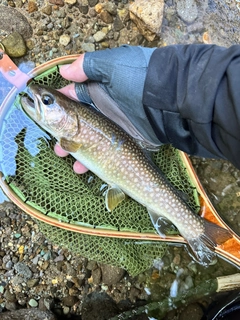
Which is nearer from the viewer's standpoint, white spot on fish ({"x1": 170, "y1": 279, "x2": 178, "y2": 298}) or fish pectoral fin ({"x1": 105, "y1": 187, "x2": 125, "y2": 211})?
fish pectoral fin ({"x1": 105, "y1": 187, "x2": 125, "y2": 211})

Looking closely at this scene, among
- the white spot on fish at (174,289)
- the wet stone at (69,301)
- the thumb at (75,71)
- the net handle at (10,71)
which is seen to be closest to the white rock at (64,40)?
the net handle at (10,71)

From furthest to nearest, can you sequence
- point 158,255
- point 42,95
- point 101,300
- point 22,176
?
point 101,300 → point 158,255 → point 22,176 → point 42,95

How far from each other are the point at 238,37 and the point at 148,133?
63.7 inches

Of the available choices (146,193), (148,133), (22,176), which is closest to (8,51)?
(22,176)

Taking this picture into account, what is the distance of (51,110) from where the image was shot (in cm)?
256

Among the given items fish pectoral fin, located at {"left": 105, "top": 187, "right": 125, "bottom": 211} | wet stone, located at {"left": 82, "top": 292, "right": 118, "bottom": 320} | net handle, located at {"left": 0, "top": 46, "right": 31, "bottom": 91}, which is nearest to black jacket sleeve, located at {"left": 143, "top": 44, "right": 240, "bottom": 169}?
fish pectoral fin, located at {"left": 105, "top": 187, "right": 125, "bottom": 211}

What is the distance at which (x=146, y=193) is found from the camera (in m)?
2.68

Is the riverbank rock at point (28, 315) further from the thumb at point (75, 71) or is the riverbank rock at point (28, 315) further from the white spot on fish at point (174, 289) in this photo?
the thumb at point (75, 71)

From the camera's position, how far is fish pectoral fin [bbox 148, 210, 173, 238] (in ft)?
9.11

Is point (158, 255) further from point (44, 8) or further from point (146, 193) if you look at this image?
point (44, 8)

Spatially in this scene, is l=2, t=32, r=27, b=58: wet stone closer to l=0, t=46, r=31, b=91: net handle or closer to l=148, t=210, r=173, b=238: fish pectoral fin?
l=0, t=46, r=31, b=91: net handle

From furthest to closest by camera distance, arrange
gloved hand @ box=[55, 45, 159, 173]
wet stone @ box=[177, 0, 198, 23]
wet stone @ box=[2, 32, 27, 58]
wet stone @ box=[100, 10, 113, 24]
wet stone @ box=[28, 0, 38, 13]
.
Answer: wet stone @ box=[177, 0, 198, 23] < wet stone @ box=[100, 10, 113, 24] < wet stone @ box=[28, 0, 38, 13] < wet stone @ box=[2, 32, 27, 58] < gloved hand @ box=[55, 45, 159, 173]

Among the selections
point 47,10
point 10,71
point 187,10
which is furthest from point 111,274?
point 187,10

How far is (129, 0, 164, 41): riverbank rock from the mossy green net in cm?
95
